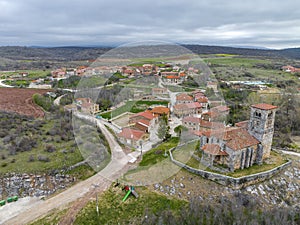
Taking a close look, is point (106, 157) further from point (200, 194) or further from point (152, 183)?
point (200, 194)

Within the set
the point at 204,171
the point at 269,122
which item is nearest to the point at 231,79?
the point at 269,122

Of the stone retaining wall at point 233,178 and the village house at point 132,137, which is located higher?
the village house at point 132,137

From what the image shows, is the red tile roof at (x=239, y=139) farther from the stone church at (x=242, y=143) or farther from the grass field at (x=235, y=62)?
the grass field at (x=235, y=62)

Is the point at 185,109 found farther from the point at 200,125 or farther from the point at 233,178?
the point at 233,178

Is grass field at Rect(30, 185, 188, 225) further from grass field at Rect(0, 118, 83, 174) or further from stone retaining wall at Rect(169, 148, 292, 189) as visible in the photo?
grass field at Rect(0, 118, 83, 174)

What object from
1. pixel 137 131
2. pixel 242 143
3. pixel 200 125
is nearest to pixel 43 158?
pixel 137 131

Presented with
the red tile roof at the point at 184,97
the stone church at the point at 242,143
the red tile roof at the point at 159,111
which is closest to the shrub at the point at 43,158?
the stone church at the point at 242,143

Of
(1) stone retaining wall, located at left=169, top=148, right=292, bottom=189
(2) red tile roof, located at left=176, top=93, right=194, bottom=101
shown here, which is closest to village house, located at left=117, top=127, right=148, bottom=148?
(1) stone retaining wall, located at left=169, top=148, right=292, bottom=189

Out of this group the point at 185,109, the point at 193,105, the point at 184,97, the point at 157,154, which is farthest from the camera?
the point at 185,109
